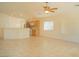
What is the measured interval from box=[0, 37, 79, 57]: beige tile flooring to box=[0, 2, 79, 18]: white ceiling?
1.22 feet

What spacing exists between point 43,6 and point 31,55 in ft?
2.38

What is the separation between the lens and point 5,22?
1901 mm

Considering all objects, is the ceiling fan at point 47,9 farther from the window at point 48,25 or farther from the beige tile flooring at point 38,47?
the beige tile flooring at point 38,47

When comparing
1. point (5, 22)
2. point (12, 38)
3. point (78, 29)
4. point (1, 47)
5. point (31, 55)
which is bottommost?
point (31, 55)

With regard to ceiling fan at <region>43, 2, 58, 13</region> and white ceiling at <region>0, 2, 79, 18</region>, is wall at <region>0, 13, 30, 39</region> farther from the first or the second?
ceiling fan at <region>43, 2, 58, 13</region>

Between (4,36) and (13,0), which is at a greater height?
(13,0)

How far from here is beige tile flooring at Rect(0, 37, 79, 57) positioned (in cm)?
189

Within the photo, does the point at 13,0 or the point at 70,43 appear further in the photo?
the point at 70,43

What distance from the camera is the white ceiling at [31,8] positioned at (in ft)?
6.13

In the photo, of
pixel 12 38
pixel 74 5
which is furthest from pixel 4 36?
pixel 74 5

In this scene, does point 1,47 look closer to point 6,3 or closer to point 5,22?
point 5,22

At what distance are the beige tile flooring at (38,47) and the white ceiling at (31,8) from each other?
370mm

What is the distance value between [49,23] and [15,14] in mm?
512

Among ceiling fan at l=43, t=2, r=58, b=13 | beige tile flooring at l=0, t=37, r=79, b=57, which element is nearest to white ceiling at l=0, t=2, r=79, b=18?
ceiling fan at l=43, t=2, r=58, b=13
